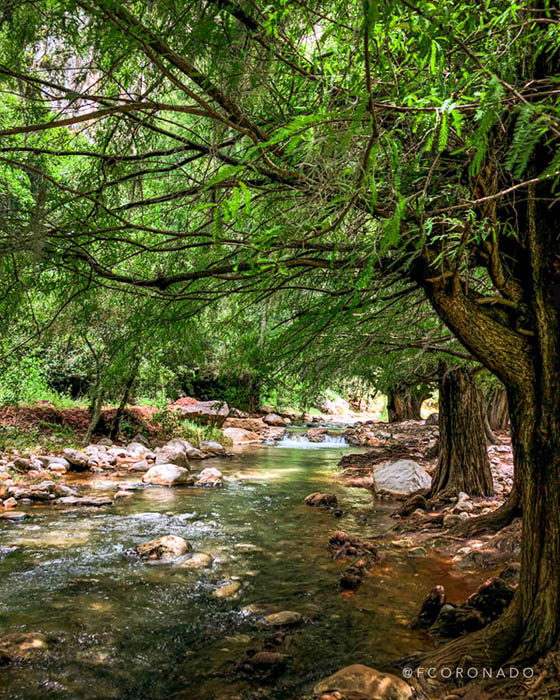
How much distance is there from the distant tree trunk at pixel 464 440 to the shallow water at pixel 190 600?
4.62 ft

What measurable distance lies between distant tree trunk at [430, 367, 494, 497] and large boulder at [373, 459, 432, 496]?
140cm

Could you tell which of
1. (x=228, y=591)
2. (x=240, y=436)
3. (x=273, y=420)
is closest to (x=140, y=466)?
(x=228, y=591)

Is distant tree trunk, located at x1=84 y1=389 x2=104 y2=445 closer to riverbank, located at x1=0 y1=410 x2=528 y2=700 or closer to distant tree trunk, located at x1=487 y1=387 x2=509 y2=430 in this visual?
riverbank, located at x1=0 y1=410 x2=528 y2=700

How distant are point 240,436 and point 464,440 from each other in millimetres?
13705

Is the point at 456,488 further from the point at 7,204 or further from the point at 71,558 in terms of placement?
the point at 7,204

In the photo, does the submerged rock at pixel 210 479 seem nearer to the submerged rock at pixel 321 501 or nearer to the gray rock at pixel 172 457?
the gray rock at pixel 172 457

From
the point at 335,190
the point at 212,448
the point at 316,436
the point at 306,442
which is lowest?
the point at 306,442

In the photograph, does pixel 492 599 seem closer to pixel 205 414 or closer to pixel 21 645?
pixel 21 645

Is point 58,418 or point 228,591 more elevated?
point 58,418

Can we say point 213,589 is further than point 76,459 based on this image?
No

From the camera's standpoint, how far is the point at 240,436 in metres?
21.0

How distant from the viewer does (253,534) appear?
722 centimetres

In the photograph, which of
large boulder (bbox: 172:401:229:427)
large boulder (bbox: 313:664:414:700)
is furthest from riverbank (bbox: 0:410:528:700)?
large boulder (bbox: 172:401:229:427)

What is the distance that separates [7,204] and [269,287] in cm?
153
